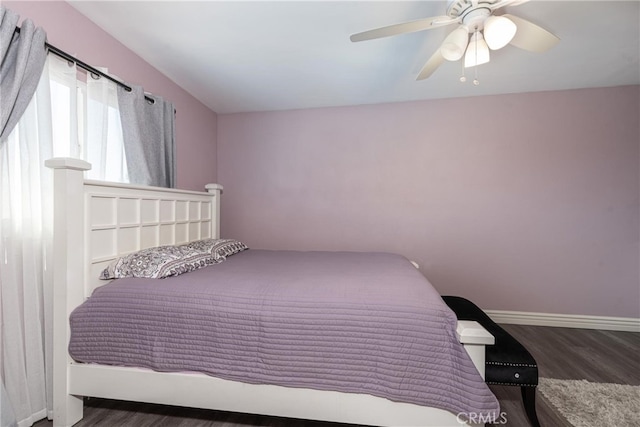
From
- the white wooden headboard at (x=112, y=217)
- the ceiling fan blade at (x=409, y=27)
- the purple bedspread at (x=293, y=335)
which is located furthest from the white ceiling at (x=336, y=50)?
the purple bedspread at (x=293, y=335)

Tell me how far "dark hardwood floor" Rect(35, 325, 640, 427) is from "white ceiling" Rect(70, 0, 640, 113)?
2.27 metres

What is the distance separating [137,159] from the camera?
2.04 metres

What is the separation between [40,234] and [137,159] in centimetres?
77

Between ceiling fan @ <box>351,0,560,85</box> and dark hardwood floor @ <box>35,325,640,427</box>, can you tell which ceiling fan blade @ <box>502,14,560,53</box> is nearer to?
ceiling fan @ <box>351,0,560,85</box>

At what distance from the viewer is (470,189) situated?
2.94m

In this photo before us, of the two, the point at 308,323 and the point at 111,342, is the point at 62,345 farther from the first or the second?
the point at 308,323

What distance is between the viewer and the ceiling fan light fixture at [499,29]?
1.28m

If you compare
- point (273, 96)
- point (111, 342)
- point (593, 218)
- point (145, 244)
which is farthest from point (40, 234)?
point (593, 218)

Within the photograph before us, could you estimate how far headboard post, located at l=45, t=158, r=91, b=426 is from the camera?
1354 millimetres

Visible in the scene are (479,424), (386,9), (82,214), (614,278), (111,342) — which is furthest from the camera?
(614,278)

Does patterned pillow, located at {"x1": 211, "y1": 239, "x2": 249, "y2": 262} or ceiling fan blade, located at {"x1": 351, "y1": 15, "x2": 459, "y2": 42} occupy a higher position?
ceiling fan blade, located at {"x1": 351, "y1": 15, "x2": 459, "y2": 42}

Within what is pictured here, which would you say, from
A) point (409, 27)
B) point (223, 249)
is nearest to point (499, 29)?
point (409, 27)

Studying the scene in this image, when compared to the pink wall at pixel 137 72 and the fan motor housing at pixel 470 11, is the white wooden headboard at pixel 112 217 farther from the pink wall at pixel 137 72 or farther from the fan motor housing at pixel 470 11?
the fan motor housing at pixel 470 11

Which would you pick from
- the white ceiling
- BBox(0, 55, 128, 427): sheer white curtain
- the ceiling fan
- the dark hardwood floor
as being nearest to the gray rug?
the dark hardwood floor
